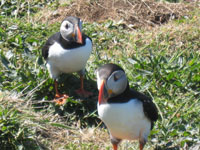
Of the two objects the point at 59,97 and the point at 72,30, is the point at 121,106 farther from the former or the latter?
the point at 59,97

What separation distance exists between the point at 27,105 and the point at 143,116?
1.54m

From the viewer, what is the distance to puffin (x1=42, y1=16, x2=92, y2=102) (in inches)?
199

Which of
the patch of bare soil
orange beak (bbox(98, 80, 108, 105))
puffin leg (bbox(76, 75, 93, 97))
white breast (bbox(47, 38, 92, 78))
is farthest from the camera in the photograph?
the patch of bare soil

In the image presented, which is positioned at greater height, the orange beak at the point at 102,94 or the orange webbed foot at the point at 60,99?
the orange beak at the point at 102,94

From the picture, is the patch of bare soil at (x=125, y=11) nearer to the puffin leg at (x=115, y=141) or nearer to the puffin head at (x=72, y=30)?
the puffin head at (x=72, y=30)

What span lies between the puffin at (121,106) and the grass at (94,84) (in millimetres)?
537

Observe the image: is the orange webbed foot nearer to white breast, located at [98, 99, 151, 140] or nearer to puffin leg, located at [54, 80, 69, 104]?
puffin leg, located at [54, 80, 69, 104]

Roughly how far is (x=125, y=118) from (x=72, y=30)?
1546 mm

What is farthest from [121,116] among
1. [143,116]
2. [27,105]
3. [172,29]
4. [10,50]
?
[172,29]

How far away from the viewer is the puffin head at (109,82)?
3.75 m

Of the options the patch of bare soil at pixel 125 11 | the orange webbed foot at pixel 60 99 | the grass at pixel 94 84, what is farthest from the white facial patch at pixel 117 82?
the patch of bare soil at pixel 125 11

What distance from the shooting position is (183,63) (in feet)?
18.8

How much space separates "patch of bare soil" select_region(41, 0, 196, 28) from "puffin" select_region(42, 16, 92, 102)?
210 cm

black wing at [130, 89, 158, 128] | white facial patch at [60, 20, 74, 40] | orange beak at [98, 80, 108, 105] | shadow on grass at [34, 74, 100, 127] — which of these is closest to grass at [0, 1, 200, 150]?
shadow on grass at [34, 74, 100, 127]
